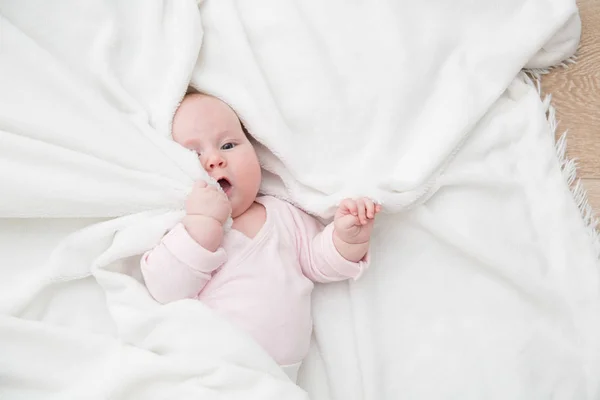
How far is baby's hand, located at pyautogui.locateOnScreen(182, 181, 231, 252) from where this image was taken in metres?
0.90

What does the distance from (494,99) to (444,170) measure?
163 millimetres

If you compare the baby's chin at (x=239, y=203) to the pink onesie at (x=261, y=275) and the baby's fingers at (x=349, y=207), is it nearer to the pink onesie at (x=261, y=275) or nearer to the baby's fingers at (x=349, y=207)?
the pink onesie at (x=261, y=275)

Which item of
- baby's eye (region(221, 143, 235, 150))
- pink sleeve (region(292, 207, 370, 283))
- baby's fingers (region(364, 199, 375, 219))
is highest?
baby's eye (region(221, 143, 235, 150))

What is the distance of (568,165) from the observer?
1.13m

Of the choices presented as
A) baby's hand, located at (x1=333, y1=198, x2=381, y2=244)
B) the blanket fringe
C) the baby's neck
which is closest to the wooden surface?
the blanket fringe

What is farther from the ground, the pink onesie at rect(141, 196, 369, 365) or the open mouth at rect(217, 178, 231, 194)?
the open mouth at rect(217, 178, 231, 194)

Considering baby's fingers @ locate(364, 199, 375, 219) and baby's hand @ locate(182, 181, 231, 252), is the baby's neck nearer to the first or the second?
baby's hand @ locate(182, 181, 231, 252)

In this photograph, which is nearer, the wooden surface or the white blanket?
the white blanket

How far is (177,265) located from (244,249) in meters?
0.12

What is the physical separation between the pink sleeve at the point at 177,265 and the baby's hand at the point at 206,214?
0.01 m

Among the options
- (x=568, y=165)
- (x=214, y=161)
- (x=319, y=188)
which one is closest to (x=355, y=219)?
(x=319, y=188)

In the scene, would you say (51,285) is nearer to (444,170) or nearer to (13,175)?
(13,175)

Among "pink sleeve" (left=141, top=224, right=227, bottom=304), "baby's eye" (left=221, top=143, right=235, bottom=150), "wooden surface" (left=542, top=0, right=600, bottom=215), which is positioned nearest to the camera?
"pink sleeve" (left=141, top=224, right=227, bottom=304)

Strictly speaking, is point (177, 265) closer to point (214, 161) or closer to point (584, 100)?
point (214, 161)
